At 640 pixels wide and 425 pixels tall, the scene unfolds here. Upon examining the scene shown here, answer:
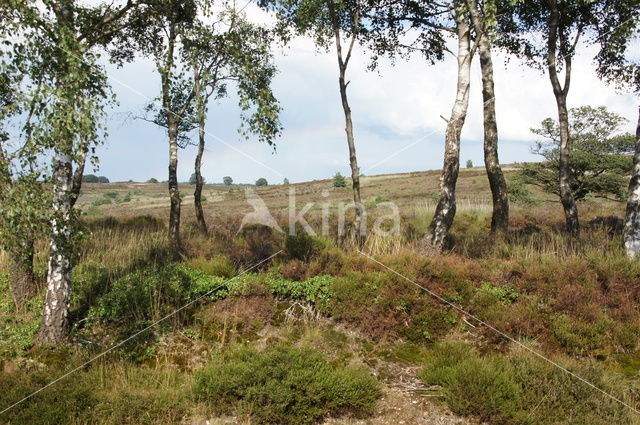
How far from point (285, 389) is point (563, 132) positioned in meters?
11.2

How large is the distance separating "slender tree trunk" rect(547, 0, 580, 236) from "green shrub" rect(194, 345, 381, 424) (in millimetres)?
8988

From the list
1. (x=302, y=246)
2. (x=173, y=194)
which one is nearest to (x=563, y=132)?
(x=302, y=246)

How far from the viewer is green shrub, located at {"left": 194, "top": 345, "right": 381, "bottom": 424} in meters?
4.54

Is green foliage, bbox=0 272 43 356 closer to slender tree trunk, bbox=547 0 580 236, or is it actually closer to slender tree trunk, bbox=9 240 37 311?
slender tree trunk, bbox=9 240 37 311

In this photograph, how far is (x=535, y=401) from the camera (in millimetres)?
4637

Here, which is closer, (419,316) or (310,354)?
(310,354)

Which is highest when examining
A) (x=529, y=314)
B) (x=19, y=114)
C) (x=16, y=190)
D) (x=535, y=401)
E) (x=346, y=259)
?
(x=19, y=114)

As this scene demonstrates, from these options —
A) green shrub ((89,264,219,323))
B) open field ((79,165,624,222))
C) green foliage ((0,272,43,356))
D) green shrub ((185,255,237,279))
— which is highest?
open field ((79,165,624,222))

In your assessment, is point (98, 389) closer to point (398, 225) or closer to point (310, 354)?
point (310, 354)

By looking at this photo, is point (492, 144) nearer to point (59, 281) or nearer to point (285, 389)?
point (285, 389)

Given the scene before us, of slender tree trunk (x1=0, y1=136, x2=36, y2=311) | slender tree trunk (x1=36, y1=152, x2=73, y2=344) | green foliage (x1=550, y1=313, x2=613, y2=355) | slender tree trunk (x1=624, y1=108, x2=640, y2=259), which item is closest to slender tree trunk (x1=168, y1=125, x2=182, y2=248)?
slender tree trunk (x1=0, y1=136, x2=36, y2=311)

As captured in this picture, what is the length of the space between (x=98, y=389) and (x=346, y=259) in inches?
206

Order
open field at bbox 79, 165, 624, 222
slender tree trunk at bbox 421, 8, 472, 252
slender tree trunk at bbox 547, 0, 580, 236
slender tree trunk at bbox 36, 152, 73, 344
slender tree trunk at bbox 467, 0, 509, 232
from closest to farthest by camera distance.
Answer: slender tree trunk at bbox 36, 152, 73, 344 < slender tree trunk at bbox 421, 8, 472, 252 < slender tree trunk at bbox 467, 0, 509, 232 < slender tree trunk at bbox 547, 0, 580, 236 < open field at bbox 79, 165, 624, 222

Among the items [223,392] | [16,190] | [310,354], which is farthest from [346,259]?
[16,190]
